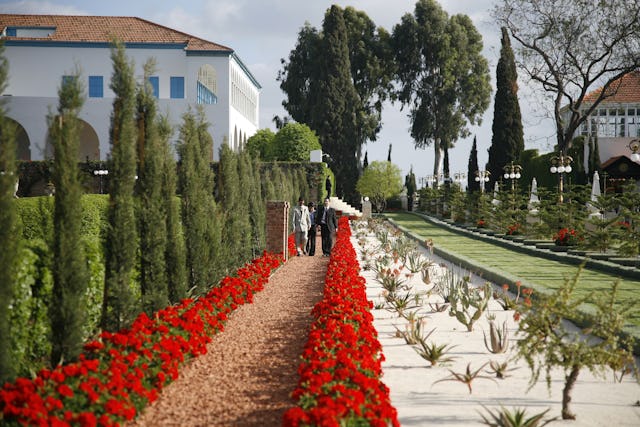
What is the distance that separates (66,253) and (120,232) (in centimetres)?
120

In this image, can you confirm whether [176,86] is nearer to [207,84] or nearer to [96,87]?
[207,84]

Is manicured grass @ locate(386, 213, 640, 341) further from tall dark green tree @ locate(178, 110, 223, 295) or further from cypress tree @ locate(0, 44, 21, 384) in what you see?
cypress tree @ locate(0, 44, 21, 384)

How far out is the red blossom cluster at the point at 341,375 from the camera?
408cm

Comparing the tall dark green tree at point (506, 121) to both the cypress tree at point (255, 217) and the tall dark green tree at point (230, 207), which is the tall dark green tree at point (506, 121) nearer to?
the cypress tree at point (255, 217)

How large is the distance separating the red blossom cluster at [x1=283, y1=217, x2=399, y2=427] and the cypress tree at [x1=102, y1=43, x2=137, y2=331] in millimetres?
2161

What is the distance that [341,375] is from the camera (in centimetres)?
485

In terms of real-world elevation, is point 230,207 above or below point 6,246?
above

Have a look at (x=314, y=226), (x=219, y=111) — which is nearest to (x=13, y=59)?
(x=219, y=111)

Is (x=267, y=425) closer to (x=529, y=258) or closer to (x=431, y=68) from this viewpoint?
(x=529, y=258)

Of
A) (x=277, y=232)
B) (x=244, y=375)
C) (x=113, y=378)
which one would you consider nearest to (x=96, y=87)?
(x=277, y=232)

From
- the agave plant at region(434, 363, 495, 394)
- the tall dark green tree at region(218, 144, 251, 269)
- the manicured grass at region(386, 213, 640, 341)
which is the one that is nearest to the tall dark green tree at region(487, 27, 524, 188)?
the manicured grass at region(386, 213, 640, 341)

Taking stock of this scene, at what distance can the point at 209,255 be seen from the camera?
36.7ft

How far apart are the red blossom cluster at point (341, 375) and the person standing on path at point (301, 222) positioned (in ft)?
33.7

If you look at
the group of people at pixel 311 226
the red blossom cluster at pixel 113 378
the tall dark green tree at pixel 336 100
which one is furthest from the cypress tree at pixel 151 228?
the tall dark green tree at pixel 336 100
